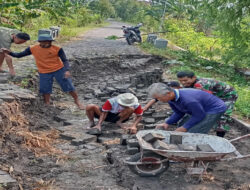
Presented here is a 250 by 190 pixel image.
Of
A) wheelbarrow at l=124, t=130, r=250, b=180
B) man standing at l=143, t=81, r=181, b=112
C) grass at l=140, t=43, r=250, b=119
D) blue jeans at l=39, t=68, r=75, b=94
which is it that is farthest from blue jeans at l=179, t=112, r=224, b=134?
grass at l=140, t=43, r=250, b=119

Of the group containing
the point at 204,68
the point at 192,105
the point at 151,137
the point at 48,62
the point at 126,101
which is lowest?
the point at 204,68

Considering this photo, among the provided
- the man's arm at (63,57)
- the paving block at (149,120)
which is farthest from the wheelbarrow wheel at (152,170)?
the man's arm at (63,57)

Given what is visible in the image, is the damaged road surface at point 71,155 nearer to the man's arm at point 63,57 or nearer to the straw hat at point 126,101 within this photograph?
the straw hat at point 126,101

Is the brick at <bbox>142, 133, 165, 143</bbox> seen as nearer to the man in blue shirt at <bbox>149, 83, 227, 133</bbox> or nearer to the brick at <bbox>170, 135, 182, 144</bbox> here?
the brick at <bbox>170, 135, 182, 144</bbox>

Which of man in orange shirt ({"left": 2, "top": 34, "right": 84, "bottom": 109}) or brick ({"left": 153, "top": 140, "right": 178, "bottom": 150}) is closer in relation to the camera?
brick ({"left": 153, "top": 140, "right": 178, "bottom": 150})

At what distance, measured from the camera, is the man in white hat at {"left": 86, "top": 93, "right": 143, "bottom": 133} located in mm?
5500

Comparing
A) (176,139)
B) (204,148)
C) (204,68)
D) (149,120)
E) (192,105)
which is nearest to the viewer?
(204,148)

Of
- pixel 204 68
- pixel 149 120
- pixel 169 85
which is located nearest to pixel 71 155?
pixel 149 120

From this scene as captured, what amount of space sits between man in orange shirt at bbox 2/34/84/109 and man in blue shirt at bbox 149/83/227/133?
115 inches

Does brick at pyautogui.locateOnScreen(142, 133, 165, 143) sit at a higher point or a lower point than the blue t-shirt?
lower

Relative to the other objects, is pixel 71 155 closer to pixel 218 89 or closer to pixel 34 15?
pixel 218 89

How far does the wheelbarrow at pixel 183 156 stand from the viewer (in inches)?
147

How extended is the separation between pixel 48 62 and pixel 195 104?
3.66 metres

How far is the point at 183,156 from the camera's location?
3.75 m
